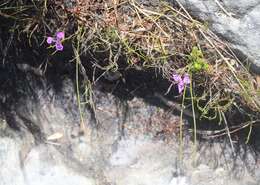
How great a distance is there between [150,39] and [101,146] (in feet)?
1.87

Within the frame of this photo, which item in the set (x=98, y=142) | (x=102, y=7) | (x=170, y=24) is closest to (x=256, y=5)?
(x=170, y=24)

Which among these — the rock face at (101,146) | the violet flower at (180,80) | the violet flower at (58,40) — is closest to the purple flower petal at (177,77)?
the violet flower at (180,80)

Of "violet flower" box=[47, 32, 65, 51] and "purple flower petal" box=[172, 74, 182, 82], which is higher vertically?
"violet flower" box=[47, 32, 65, 51]

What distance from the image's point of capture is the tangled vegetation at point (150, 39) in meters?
2.21

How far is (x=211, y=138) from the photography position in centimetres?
244

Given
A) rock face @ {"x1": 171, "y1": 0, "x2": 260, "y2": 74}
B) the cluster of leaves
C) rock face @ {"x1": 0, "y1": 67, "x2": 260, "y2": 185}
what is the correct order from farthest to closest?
rock face @ {"x1": 0, "y1": 67, "x2": 260, "y2": 185}, the cluster of leaves, rock face @ {"x1": 171, "y1": 0, "x2": 260, "y2": 74}

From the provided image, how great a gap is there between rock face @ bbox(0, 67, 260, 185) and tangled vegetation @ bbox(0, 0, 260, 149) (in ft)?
0.72

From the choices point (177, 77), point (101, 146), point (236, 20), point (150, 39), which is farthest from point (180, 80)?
point (101, 146)

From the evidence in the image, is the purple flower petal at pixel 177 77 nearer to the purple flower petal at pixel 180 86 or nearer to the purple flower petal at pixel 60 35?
the purple flower petal at pixel 180 86

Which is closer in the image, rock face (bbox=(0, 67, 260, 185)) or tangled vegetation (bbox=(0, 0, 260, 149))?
tangled vegetation (bbox=(0, 0, 260, 149))

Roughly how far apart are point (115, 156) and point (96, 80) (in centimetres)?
38

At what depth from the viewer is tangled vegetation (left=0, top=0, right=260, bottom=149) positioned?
2.21m

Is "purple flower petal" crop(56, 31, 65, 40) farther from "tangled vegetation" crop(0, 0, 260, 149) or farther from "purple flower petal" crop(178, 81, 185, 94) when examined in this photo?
"purple flower petal" crop(178, 81, 185, 94)

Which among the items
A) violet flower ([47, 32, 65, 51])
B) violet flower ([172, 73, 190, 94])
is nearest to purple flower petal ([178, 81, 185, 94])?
violet flower ([172, 73, 190, 94])
